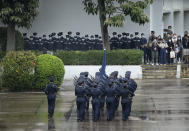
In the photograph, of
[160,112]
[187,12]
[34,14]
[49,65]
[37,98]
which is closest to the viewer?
[160,112]

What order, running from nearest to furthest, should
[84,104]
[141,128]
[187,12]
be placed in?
[141,128] → [84,104] → [187,12]

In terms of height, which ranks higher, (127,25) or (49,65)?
(127,25)

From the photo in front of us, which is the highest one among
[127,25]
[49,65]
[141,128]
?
[127,25]

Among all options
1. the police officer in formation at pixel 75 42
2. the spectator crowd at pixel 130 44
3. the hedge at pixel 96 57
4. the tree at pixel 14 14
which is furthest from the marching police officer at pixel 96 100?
the police officer in formation at pixel 75 42

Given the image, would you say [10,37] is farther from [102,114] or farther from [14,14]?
[102,114]

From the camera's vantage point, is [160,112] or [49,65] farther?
[49,65]

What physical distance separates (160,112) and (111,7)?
12.4 m

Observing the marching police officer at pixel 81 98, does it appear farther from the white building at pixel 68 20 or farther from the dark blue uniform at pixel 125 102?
the white building at pixel 68 20

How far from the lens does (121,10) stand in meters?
31.9

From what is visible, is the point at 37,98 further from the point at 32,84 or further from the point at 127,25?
the point at 127,25

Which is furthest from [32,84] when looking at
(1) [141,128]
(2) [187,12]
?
(2) [187,12]

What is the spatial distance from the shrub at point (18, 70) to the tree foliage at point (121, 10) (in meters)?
6.06

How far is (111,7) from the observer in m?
31.4

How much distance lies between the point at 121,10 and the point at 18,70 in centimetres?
816
